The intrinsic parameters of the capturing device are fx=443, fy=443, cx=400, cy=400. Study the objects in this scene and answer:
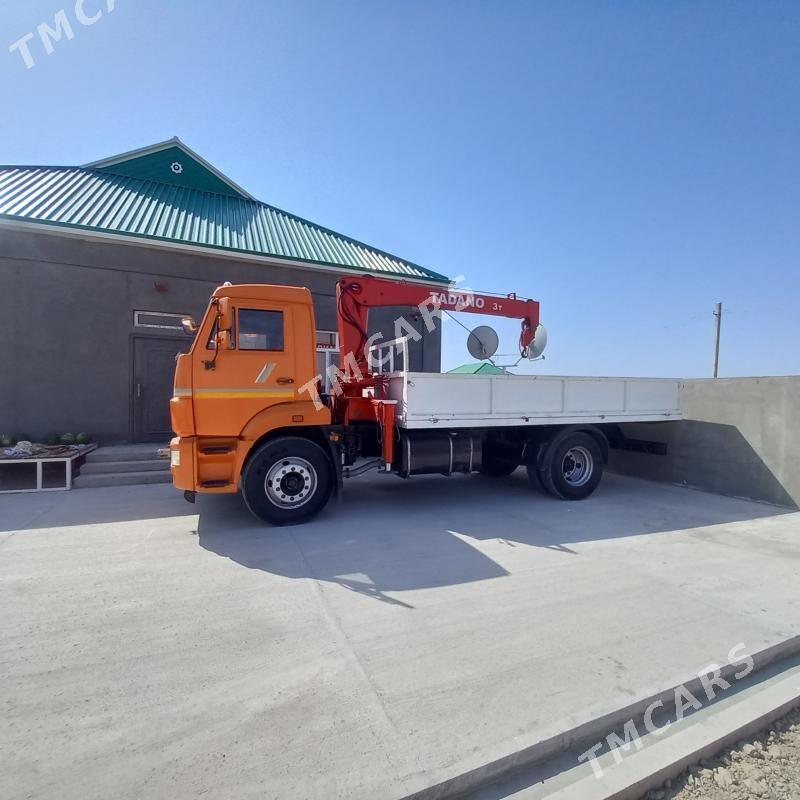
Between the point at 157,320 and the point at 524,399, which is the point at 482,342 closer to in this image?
the point at 524,399

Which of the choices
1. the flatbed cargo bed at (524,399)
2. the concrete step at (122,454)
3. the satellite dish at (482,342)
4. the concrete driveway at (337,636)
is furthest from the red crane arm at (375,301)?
the concrete step at (122,454)

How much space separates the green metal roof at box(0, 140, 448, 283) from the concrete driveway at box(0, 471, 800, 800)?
615cm

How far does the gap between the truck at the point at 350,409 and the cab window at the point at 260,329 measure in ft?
0.04

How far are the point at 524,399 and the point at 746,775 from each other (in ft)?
15.1

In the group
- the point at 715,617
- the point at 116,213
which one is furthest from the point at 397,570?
the point at 116,213

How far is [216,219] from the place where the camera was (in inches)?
421

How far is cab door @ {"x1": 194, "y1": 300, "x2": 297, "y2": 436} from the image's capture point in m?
5.09

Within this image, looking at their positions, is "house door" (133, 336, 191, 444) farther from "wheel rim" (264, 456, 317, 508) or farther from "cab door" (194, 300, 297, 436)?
"wheel rim" (264, 456, 317, 508)

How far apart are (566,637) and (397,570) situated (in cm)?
157

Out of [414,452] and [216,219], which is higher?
[216,219]

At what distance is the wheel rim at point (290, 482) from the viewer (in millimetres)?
5281

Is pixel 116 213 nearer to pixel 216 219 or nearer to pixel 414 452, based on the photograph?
pixel 216 219
